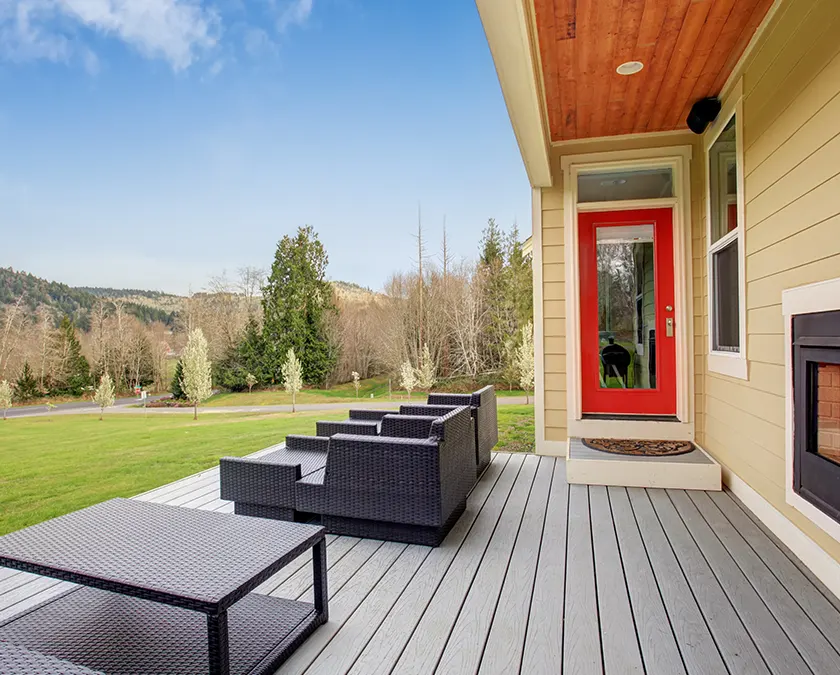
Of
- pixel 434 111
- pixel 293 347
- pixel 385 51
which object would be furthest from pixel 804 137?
pixel 434 111

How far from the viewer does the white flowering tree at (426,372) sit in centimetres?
541

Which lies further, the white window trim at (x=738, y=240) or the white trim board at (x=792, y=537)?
the white window trim at (x=738, y=240)

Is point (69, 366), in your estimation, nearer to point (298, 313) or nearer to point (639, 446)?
point (298, 313)

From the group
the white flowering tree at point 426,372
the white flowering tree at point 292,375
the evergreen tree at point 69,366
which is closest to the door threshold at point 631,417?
the white flowering tree at point 426,372

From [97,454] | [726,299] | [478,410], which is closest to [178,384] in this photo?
[97,454]

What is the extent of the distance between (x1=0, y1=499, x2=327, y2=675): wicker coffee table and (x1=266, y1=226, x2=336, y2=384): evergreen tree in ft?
11.4

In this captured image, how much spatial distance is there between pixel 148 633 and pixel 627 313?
4.02 meters

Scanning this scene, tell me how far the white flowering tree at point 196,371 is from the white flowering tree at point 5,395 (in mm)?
1462

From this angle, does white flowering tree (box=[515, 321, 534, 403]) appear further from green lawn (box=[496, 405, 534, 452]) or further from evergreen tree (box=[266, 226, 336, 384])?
evergreen tree (box=[266, 226, 336, 384])

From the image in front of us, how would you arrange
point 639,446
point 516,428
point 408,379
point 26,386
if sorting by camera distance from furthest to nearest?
point 408,379
point 516,428
point 639,446
point 26,386

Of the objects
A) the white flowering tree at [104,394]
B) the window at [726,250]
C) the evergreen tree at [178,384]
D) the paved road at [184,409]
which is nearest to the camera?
the window at [726,250]

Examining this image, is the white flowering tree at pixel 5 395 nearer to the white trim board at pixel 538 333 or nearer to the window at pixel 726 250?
the white trim board at pixel 538 333

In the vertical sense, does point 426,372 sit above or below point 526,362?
below

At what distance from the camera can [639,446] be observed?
12.3 feet
